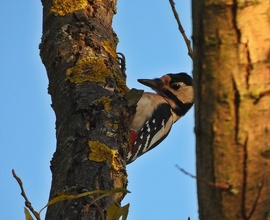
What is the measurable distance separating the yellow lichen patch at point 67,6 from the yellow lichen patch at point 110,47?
277 millimetres

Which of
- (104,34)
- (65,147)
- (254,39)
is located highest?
(104,34)

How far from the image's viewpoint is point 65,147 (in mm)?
3271

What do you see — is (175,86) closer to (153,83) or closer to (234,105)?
(153,83)

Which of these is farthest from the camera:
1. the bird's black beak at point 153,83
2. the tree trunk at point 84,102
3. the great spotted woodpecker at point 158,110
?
the bird's black beak at point 153,83

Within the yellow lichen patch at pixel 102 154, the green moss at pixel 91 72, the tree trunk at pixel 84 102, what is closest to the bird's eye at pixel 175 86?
the tree trunk at pixel 84 102

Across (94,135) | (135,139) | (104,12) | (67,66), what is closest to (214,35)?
(94,135)

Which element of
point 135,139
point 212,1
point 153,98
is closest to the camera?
point 212,1

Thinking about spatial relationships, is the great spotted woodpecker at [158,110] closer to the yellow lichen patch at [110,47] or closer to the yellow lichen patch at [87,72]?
the yellow lichen patch at [110,47]

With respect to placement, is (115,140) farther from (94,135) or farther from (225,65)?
(225,65)

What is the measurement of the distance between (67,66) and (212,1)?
1.99 m

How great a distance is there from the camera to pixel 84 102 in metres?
3.41

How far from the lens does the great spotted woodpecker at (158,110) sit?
5812 millimetres

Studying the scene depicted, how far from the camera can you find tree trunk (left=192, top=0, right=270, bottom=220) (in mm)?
1763

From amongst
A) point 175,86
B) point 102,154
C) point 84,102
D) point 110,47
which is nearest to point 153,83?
point 175,86
